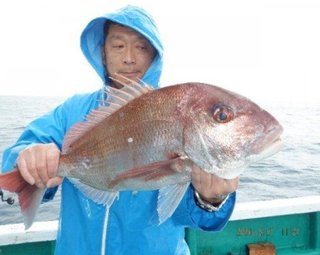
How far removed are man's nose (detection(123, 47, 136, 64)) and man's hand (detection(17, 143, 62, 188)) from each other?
836 mm

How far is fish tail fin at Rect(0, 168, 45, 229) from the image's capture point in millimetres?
2105

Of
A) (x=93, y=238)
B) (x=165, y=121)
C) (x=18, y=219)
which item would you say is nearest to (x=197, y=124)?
(x=165, y=121)

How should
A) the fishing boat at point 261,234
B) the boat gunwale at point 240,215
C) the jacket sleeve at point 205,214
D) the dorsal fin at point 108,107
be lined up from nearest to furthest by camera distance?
the dorsal fin at point 108,107, the jacket sleeve at point 205,214, the boat gunwale at point 240,215, the fishing boat at point 261,234

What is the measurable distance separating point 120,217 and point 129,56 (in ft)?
3.51

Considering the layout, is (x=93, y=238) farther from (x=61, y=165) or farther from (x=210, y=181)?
(x=210, y=181)

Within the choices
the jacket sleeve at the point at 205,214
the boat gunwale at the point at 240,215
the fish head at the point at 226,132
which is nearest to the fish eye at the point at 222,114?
the fish head at the point at 226,132

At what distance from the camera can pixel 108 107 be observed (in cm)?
217

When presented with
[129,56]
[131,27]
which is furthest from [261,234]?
[131,27]

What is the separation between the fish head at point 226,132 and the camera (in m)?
1.85

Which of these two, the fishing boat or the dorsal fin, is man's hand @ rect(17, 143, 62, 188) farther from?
the fishing boat

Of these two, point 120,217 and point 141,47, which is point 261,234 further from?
point 141,47

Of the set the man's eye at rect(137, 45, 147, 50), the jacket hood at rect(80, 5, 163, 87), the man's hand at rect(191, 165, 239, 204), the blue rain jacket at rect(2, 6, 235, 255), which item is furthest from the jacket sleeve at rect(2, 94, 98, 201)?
the man's hand at rect(191, 165, 239, 204)

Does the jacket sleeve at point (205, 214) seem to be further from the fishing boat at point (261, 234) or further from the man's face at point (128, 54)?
the fishing boat at point (261, 234)

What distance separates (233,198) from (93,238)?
3.11 ft
